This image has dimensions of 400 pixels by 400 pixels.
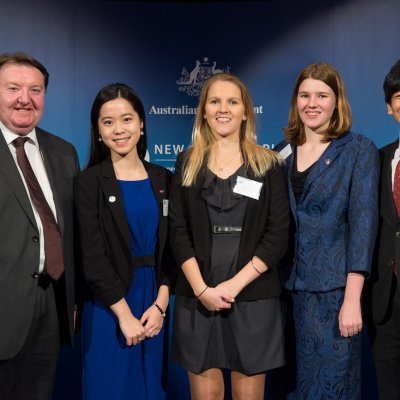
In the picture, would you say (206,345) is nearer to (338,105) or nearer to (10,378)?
(10,378)

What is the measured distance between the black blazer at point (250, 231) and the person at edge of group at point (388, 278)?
50 centimetres

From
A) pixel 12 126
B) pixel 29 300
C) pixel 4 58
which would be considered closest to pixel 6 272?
pixel 29 300

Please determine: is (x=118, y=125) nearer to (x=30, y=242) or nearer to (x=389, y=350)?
(x=30, y=242)

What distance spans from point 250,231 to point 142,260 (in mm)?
519

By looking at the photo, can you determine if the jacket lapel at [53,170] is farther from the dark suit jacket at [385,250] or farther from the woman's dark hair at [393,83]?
the woman's dark hair at [393,83]

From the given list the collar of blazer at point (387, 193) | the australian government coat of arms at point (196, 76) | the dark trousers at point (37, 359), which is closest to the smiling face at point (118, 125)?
the dark trousers at point (37, 359)

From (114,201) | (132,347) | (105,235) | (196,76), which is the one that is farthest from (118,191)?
(196,76)

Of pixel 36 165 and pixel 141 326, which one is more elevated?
pixel 36 165

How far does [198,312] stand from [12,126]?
1189mm

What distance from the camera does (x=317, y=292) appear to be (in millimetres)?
2441

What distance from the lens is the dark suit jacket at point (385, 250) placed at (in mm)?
2496

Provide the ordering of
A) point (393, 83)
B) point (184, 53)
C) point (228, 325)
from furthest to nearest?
point (184, 53) < point (393, 83) < point (228, 325)

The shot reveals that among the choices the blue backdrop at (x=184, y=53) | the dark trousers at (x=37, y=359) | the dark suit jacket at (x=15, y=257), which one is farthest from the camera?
the blue backdrop at (x=184, y=53)

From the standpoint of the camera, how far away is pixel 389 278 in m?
2.52
